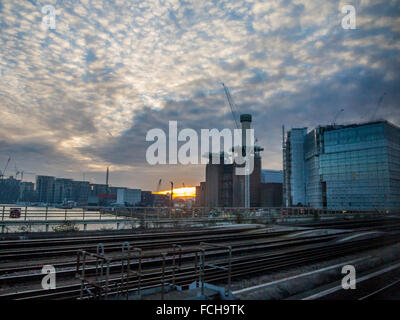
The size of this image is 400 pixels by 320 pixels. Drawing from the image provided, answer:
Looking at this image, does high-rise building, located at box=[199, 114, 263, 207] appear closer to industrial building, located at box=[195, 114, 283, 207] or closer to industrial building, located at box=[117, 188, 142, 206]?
industrial building, located at box=[195, 114, 283, 207]

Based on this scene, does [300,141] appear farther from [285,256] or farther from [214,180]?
[285,256]

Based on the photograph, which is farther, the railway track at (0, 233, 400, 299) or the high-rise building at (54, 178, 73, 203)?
the high-rise building at (54, 178, 73, 203)

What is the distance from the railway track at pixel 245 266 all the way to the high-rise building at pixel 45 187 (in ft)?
630

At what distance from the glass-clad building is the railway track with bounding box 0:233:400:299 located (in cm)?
7975

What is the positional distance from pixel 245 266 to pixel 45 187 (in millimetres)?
200010

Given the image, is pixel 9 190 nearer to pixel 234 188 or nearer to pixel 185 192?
pixel 185 192

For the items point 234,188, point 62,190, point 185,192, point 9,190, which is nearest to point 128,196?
point 185,192

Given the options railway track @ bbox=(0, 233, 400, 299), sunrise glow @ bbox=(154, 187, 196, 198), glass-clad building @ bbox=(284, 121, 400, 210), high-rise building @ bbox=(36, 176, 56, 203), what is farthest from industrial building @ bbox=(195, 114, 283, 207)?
railway track @ bbox=(0, 233, 400, 299)

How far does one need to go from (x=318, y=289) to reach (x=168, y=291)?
6.00 metres

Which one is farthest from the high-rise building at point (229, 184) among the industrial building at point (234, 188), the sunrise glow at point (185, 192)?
the sunrise glow at point (185, 192)

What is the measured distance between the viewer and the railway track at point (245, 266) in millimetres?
9094

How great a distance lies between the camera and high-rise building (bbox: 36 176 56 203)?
184m

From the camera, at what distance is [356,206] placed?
97.0 meters
